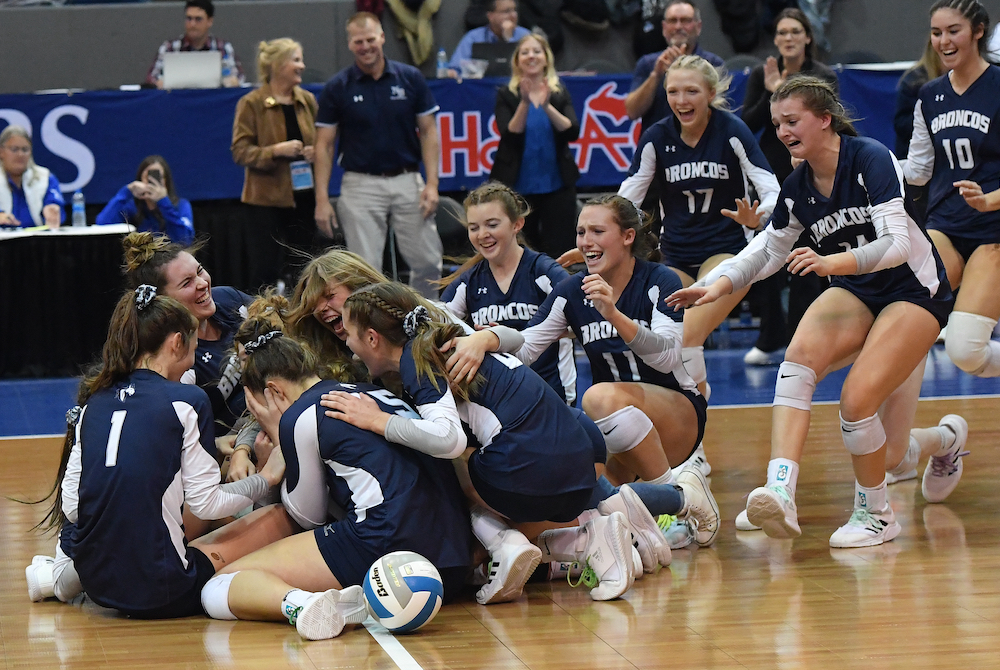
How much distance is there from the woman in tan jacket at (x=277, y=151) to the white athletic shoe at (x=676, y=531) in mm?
4618

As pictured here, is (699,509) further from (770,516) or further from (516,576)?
(516,576)

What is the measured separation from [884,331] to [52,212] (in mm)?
6106

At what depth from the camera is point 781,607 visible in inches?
137

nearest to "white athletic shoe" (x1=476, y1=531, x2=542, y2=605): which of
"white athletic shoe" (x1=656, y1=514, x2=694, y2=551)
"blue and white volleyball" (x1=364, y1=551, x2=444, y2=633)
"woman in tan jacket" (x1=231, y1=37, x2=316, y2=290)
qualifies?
"blue and white volleyball" (x1=364, y1=551, x2=444, y2=633)

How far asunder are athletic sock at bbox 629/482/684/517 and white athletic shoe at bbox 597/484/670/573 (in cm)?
15

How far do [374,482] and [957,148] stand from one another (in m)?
3.03

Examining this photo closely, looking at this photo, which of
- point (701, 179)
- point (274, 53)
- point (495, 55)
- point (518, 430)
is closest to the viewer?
point (518, 430)

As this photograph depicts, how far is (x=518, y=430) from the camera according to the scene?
142 inches

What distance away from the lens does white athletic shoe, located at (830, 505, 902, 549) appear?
414cm

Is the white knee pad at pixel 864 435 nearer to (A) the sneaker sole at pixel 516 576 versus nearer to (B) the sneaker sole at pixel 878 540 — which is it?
(B) the sneaker sole at pixel 878 540

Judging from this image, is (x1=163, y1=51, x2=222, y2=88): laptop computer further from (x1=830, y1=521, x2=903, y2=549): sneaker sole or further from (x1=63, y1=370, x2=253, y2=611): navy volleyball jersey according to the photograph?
(x1=830, y1=521, x2=903, y2=549): sneaker sole

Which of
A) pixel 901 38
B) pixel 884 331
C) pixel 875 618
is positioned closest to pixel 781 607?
pixel 875 618

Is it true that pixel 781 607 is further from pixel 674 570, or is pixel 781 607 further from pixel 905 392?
pixel 905 392

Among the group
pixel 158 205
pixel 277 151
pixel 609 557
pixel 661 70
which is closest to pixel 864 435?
pixel 609 557
